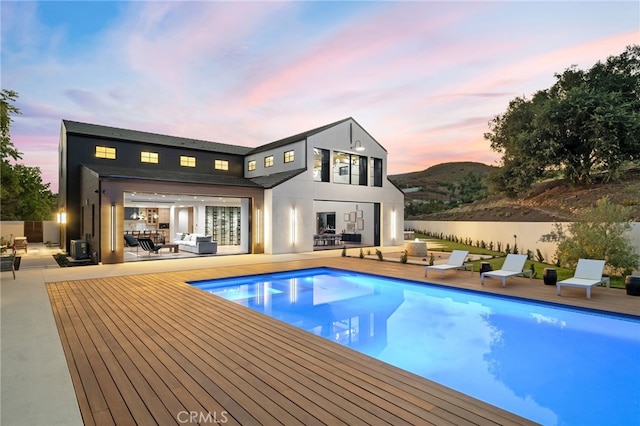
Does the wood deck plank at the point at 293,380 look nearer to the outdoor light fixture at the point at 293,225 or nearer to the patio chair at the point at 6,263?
the patio chair at the point at 6,263

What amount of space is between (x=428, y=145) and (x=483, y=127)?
188 inches

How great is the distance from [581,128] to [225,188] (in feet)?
71.1

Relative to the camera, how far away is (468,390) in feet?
13.4

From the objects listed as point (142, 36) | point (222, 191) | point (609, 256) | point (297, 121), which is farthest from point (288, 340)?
point (297, 121)

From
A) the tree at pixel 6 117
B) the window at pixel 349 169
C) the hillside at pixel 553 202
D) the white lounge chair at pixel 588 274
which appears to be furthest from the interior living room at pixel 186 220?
the hillside at pixel 553 202

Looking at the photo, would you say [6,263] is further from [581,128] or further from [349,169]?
[581,128]

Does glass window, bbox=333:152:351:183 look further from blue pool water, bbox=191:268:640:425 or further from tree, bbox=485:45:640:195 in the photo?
tree, bbox=485:45:640:195

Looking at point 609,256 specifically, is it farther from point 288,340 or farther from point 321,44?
point 321,44

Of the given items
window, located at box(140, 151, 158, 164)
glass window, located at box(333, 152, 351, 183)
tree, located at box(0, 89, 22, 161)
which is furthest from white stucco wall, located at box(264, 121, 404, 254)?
tree, located at box(0, 89, 22, 161)

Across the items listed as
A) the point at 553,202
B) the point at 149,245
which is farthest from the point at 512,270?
the point at 553,202

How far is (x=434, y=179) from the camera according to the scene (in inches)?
2178

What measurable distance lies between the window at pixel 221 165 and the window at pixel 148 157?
334 centimetres

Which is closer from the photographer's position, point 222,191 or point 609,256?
point 609,256

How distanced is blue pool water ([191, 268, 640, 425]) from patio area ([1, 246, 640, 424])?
0.99 meters
